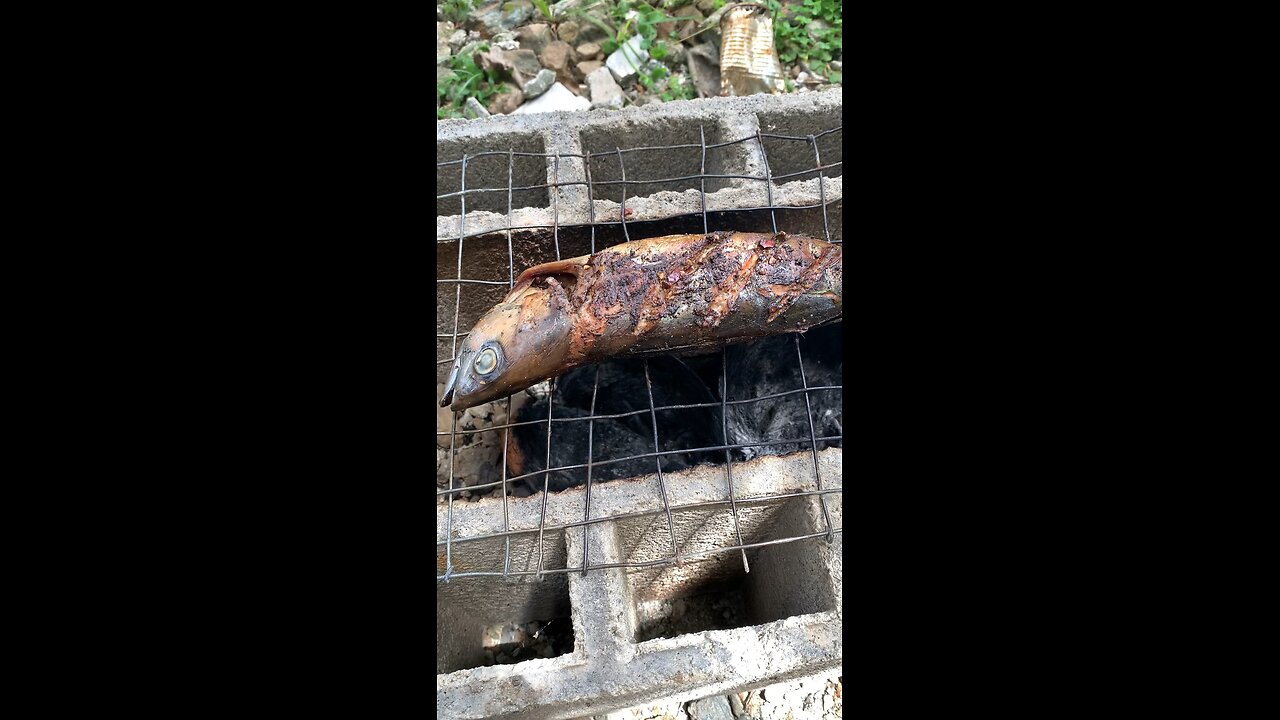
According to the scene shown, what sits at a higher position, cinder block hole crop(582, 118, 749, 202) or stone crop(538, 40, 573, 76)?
stone crop(538, 40, 573, 76)

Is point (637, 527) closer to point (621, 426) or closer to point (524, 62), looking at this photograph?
point (621, 426)

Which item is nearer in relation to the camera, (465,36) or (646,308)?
(646,308)

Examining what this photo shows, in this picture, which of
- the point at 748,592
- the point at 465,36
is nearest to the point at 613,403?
the point at 748,592

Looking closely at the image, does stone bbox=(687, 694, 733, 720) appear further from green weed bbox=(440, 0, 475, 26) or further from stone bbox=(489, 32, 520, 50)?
green weed bbox=(440, 0, 475, 26)

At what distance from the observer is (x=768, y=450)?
Result: 265cm

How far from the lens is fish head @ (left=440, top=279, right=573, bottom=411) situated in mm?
2285

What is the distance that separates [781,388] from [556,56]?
3144 millimetres

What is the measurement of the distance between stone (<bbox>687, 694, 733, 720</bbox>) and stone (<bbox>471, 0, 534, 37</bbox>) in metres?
4.44

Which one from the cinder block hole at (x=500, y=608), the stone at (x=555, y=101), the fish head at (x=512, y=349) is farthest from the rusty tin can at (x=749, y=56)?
the cinder block hole at (x=500, y=608)

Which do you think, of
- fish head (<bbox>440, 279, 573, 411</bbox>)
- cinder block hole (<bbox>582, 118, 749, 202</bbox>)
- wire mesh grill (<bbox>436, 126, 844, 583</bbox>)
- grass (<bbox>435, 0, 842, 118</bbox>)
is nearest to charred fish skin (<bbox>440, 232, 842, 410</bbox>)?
fish head (<bbox>440, 279, 573, 411</bbox>)

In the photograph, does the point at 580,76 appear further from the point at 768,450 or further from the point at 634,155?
the point at 768,450

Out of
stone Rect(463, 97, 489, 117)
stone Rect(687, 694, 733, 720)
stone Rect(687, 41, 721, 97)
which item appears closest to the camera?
stone Rect(687, 694, 733, 720)

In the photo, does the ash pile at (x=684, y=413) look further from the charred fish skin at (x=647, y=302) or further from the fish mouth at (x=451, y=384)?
the fish mouth at (x=451, y=384)

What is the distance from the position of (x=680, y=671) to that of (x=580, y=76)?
3990 millimetres
